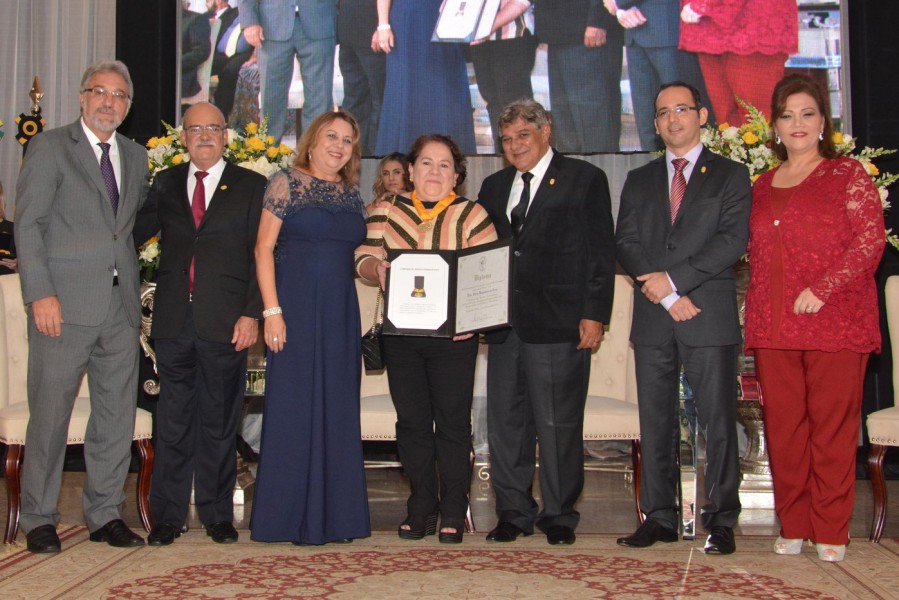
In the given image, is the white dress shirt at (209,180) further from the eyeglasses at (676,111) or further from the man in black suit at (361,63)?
the man in black suit at (361,63)

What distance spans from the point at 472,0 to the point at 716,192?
120 inches

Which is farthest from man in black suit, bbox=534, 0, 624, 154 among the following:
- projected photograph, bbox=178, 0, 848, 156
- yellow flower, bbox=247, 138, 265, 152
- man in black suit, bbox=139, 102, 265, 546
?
man in black suit, bbox=139, 102, 265, 546

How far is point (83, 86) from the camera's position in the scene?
146 inches

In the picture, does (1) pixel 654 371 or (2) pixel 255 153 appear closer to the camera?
(1) pixel 654 371

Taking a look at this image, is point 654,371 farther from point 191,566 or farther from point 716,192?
point 191,566

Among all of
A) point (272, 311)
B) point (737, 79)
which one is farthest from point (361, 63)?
point (272, 311)

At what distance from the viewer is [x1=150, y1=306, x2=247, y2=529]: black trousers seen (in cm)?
366

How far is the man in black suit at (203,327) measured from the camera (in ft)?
11.9

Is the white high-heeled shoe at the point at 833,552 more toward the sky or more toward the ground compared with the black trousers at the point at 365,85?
more toward the ground

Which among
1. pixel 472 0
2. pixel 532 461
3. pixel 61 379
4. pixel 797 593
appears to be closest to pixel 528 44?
pixel 472 0

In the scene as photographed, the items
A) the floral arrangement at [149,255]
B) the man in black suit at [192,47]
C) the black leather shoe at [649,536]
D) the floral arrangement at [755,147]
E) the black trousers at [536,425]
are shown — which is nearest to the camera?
the black leather shoe at [649,536]

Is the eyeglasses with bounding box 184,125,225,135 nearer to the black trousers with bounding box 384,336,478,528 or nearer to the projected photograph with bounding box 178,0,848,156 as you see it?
the black trousers with bounding box 384,336,478,528

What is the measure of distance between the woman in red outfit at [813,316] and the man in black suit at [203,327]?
1.92m

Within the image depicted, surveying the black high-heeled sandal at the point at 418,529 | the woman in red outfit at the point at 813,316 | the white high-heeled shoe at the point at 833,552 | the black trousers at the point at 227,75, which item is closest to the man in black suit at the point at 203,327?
the black high-heeled sandal at the point at 418,529
